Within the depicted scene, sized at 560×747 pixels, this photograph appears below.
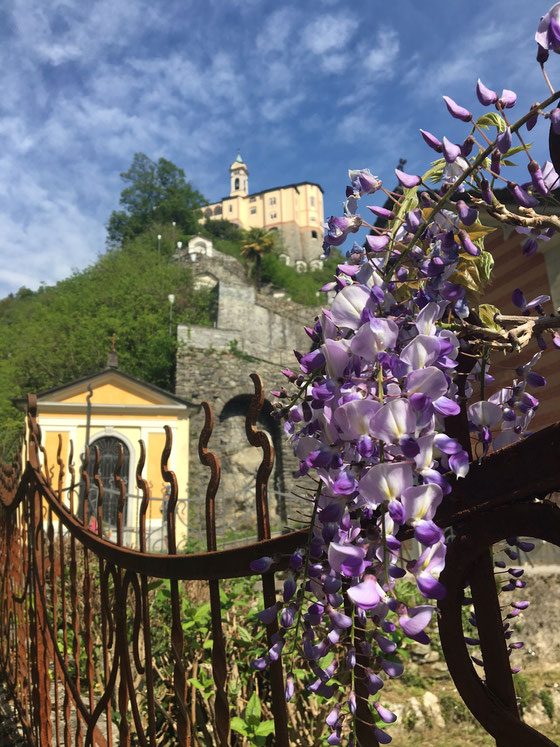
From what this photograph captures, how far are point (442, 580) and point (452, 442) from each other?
24cm

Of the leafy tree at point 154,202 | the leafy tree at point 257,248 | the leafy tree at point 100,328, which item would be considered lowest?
the leafy tree at point 100,328

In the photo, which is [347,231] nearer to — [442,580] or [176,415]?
[442,580]

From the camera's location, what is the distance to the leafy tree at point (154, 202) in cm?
5244

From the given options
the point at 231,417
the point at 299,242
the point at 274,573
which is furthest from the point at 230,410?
the point at 299,242

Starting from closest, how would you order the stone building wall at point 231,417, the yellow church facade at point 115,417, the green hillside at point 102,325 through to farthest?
the yellow church facade at point 115,417
the stone building wall at point 231,417
the green hillside at point 102,325

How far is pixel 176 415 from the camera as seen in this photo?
18688 millimetres

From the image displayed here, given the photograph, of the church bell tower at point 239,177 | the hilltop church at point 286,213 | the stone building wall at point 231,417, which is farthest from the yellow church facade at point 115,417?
the church bell tower at point 239,177

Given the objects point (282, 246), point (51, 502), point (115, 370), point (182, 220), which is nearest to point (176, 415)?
point (115, 370)

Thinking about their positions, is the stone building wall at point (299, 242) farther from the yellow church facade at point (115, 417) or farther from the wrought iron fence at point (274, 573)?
the wrought iron fence at point (274, 573)

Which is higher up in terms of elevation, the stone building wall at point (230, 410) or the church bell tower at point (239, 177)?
the church bell tower at point (239, 177)

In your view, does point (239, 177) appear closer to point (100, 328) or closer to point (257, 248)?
point (257, 248)

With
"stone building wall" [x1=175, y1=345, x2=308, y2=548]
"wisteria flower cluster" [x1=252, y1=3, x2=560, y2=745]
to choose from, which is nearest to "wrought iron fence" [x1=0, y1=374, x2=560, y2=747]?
"wisteria flower cluster" [x1=252, y1=3, x2=560, y2=745]

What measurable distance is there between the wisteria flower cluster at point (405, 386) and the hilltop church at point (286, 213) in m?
64.5

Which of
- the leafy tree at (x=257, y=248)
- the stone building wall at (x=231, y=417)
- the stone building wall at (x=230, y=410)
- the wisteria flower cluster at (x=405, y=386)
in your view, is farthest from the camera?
the leafy tree at (x=257, y=248)
